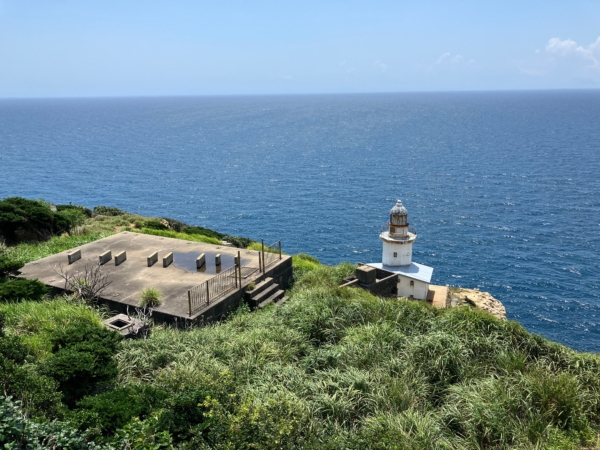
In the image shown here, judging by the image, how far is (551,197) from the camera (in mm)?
54625

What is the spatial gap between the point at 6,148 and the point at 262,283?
341 ft

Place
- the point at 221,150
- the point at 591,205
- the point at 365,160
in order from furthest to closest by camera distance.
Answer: the point at 221,150, the point at 365,160, the point at 591,205

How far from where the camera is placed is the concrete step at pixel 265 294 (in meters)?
17.1

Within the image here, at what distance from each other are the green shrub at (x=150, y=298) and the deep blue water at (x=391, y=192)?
2368 centimetres

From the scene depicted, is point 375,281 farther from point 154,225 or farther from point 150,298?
point 154,225

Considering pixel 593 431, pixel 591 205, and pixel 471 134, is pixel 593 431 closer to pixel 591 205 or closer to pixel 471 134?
pixel 591 205

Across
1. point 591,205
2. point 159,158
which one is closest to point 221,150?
point 159,158

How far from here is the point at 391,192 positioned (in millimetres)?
60094

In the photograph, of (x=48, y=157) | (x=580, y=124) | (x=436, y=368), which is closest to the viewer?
(x=436, y=368)

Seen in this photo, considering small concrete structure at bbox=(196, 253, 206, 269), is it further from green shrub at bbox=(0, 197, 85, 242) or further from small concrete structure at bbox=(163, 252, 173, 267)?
green shrub at bbox=(0, 197, 85, 242)

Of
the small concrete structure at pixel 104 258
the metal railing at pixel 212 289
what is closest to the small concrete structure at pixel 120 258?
the small concrete structure at pixel 104 258

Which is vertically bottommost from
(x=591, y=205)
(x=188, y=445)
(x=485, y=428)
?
(x=591, y=205)

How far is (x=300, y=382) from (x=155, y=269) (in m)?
10.6

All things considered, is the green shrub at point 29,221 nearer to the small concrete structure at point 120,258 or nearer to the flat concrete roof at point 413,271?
the small concrete structure at point 120,258
